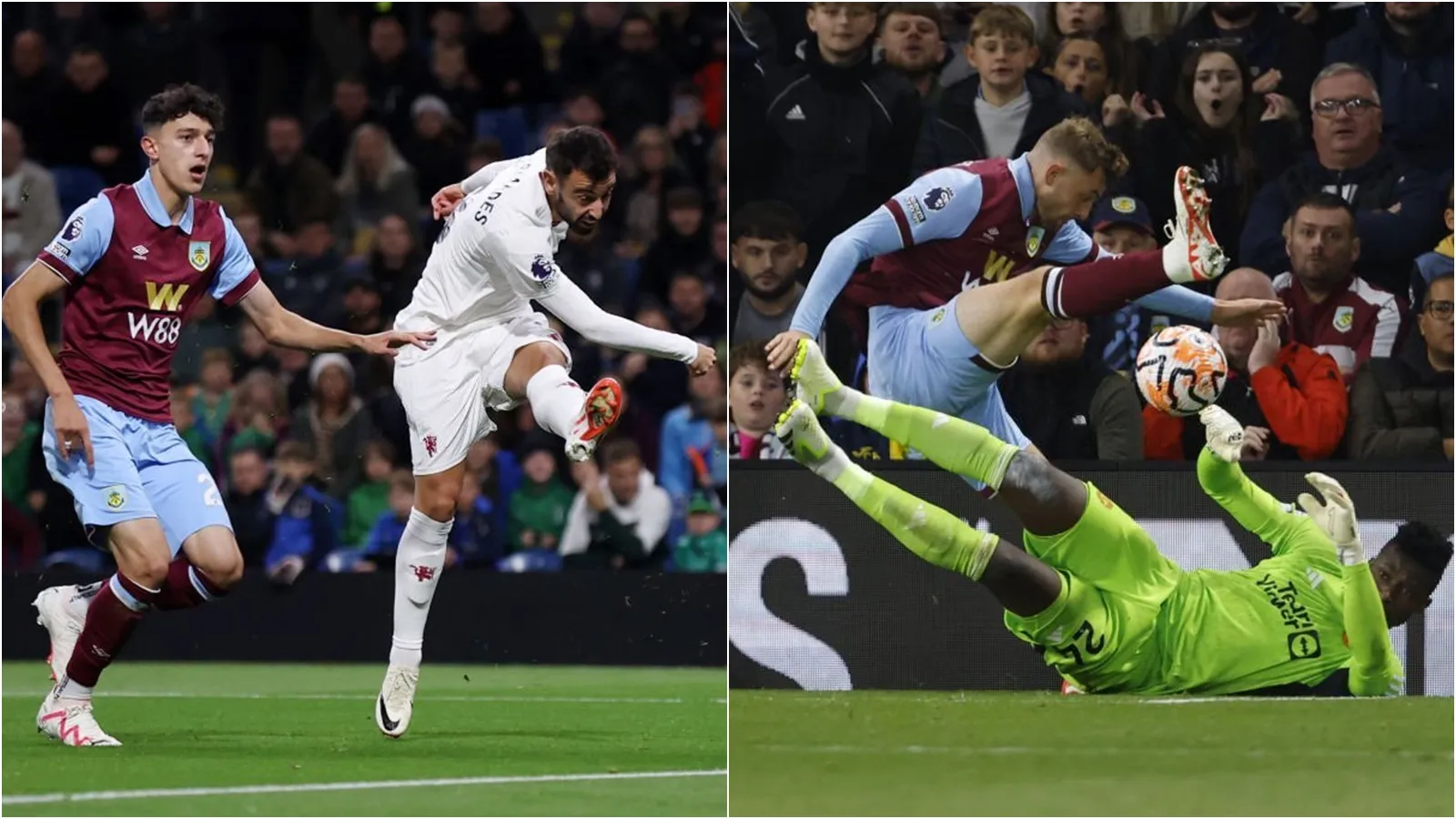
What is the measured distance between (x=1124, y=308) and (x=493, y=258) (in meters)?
2.04

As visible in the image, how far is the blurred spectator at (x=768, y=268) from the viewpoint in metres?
6.03

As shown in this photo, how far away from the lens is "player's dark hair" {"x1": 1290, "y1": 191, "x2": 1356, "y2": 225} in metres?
6.09

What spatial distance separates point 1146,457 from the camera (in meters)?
6.12

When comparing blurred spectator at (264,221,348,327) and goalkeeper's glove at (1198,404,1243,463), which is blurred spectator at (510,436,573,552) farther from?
goalkeeper's glove at (1198,404,1243,463)

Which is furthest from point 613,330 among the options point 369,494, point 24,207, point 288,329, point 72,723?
point 24,207

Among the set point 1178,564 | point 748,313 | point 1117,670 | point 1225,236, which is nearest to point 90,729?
point 748,313

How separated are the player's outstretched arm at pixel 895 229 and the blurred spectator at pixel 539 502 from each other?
176 cm

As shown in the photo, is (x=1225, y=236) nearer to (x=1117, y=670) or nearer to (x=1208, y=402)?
(x=1208, y=402)

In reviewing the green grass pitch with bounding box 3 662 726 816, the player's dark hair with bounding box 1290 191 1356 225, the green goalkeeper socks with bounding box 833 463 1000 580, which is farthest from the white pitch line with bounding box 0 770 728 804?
the player's dark hair with bounding box 1290 191 1356 225

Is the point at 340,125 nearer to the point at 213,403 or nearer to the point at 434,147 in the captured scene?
the point at 434,147

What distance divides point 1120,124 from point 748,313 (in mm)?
1249

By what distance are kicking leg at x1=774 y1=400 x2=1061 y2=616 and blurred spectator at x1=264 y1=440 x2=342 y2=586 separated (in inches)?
114

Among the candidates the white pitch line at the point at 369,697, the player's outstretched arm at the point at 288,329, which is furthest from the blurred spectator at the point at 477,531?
the player's outstretched arm at the point at 288,329

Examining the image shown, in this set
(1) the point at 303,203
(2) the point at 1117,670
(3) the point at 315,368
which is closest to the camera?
(2) the point at 1117,670
